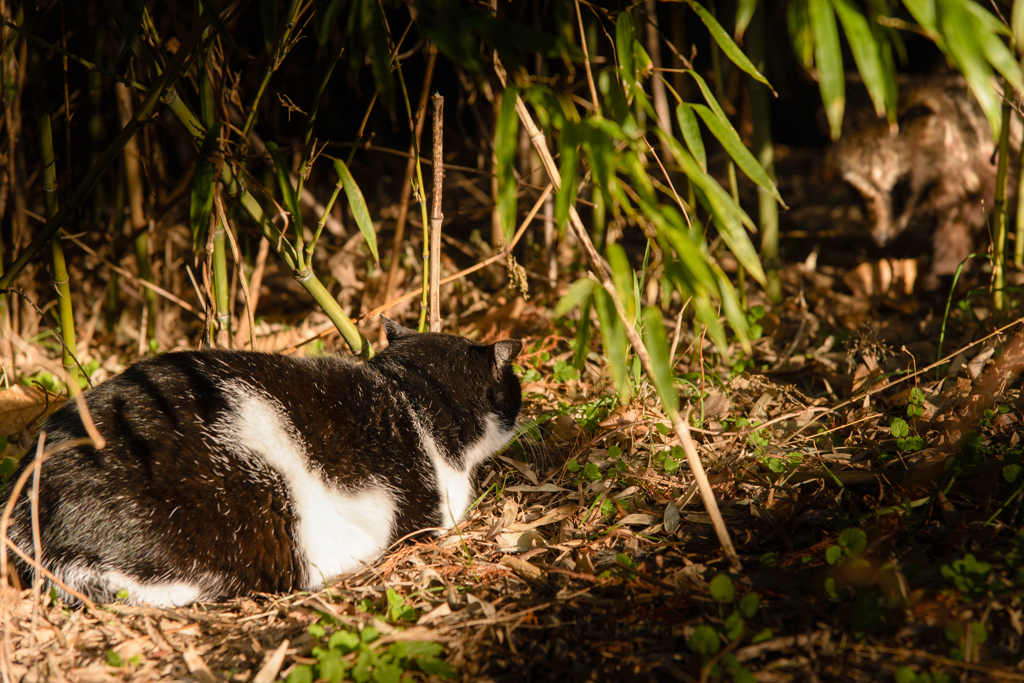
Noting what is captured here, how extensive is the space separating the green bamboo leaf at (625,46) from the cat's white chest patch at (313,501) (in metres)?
→ 1.27

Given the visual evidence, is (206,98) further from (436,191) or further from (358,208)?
(436,191)

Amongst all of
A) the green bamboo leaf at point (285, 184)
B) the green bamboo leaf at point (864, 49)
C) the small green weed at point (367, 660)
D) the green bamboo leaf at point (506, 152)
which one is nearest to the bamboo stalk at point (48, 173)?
the green bamboo leaf at point (285, 184)

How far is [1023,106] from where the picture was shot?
247 centimetres

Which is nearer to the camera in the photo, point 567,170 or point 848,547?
point 567,170

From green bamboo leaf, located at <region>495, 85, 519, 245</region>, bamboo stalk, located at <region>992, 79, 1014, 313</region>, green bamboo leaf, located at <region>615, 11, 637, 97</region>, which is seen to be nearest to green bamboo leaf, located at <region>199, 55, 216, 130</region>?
green bamboo leaf, located at <region>495, 85, 519, 245</region>

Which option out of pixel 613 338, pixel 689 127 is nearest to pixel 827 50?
pixel 689 127

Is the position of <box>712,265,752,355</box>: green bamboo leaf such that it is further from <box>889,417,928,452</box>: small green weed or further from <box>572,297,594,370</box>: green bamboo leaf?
<box>889,417,928,452</box>: small green weed

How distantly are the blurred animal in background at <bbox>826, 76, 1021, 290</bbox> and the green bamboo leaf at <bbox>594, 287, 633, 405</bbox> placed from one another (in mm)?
2632

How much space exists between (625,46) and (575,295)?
0.67 metres

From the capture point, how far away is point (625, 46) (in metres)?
1.58

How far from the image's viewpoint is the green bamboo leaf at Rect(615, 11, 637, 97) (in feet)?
5.13

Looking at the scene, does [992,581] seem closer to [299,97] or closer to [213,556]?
[213,556]

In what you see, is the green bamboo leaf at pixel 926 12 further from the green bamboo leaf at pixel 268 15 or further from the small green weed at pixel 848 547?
the green bamboo leaf at pixel 268 15

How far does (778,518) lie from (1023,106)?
1.96 metres
